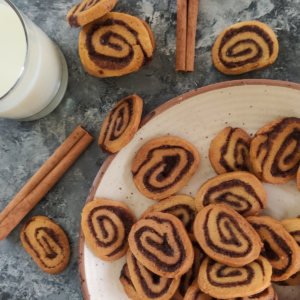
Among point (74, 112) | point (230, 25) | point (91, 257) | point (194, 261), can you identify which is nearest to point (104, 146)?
point (74, 112)

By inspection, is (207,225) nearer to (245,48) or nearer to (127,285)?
(127,285)

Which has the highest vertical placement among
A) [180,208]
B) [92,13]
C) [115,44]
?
[92,13]

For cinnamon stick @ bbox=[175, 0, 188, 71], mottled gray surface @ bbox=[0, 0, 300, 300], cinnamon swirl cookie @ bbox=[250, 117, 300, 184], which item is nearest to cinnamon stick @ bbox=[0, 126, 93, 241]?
mottled gray surface @ bbox=[0, 0, 300, 300]

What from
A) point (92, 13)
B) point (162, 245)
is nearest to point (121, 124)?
point (92, 13)

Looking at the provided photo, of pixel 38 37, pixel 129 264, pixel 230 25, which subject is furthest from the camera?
pixel 230 25

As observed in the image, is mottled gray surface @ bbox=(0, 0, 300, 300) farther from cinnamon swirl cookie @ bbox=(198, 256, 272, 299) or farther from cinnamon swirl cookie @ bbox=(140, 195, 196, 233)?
cinnamon swirl cookie @ bbox=(198, 256, 272, 299)

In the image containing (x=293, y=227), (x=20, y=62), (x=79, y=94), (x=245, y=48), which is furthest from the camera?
(x=79, y=94)

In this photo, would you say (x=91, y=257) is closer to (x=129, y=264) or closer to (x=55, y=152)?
(x=129, y=264)
